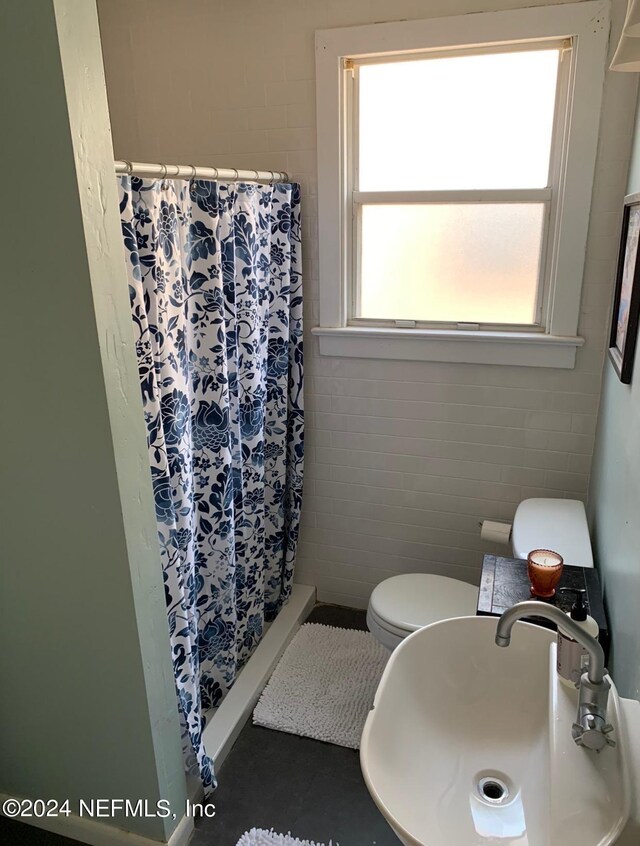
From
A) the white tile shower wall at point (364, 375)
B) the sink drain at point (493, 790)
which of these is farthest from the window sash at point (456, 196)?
the sink drain at point (493, 790)

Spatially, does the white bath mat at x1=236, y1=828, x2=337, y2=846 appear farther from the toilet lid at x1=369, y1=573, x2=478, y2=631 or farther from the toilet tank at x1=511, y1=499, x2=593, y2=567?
the toilet tank at x1=511, y1=499, x2=593, y2=567

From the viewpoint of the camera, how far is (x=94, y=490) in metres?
1.40

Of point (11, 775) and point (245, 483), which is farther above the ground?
point (245, 483)

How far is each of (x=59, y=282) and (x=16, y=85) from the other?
1.18 ft

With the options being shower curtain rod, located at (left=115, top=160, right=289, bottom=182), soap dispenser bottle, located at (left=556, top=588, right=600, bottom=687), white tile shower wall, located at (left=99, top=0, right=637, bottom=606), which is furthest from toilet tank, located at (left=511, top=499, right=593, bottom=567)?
shower curtain rod, located at (left=115, top=160, right=289, bottom=182)

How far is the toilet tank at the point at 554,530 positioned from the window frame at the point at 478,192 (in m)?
0.50

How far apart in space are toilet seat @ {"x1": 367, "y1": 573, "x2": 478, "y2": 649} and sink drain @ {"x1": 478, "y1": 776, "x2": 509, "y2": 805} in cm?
82

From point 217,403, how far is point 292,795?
1.20 metres

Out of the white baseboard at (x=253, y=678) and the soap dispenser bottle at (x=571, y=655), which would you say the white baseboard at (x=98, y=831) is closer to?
the white baseboard at (x=253, y=678)

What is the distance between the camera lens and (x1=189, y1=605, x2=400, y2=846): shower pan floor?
1771 mm

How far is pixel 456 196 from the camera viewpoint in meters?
2.23

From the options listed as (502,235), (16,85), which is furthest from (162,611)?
(502,235)

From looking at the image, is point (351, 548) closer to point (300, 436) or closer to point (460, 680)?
point (300, 436)

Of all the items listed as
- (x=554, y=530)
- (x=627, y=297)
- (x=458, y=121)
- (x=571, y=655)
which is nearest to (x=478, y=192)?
(x=458, y=121)
